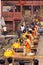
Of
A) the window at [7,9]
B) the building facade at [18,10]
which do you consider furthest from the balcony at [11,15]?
the window at [7,9]

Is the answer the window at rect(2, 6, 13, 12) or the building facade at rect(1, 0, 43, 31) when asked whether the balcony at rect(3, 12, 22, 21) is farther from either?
the window at rect(2, 6, 13, 12)

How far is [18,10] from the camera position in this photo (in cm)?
2566

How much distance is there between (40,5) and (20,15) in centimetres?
197

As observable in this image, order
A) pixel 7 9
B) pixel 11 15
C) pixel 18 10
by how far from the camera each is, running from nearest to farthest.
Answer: pixel 11 15
pixel 7 9
pixel 18 10

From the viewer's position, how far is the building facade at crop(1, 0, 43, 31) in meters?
25.0

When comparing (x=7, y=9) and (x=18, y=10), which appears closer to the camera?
(x=7, y=9)

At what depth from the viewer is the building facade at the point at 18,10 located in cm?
2497

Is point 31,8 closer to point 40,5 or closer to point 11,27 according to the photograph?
point 40,5

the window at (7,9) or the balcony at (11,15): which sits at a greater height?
the window at (7,9)

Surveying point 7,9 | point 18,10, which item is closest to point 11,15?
point 7,9

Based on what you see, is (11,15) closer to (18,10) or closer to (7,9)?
(7,9)

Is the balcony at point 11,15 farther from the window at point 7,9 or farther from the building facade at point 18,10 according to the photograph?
the window at point 7,9

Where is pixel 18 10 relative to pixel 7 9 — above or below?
below

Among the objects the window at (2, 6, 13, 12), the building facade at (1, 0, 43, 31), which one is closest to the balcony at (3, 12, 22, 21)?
the building facade at (1, 0, 43, 31)
